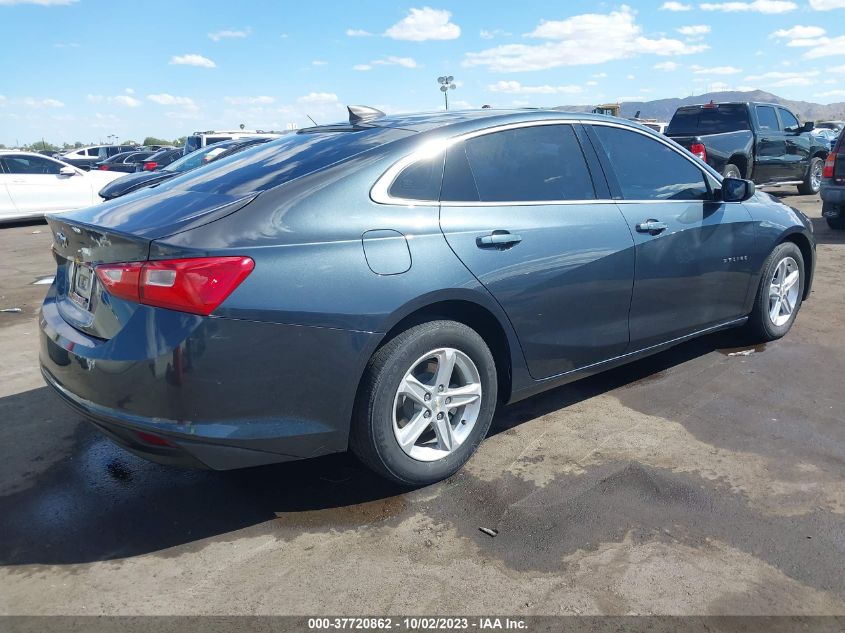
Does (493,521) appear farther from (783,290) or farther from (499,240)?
(783,290)

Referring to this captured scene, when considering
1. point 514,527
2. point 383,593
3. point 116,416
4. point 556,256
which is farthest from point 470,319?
point 116,416

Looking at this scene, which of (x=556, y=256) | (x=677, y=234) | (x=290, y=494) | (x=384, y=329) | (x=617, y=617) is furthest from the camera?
(x=677, y=234)

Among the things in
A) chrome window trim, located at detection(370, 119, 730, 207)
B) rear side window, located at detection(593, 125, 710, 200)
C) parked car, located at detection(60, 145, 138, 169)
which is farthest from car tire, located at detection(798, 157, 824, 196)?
parked car, located at detection(60, 145, 138, 169)

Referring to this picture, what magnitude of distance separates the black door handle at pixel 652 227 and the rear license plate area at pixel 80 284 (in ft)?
9.12

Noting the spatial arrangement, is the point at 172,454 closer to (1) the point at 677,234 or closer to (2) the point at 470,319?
(2) the point at 470,319

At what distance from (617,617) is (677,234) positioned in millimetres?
2513

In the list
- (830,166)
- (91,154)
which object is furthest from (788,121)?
(91,154)

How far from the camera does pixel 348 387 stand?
2.97 m

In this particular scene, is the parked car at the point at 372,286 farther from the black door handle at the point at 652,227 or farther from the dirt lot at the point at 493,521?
the dirt lot at the point at 493,521

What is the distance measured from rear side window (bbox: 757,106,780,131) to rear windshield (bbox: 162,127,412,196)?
39.2ft

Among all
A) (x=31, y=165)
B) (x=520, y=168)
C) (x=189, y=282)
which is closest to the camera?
(x=189, y=282)

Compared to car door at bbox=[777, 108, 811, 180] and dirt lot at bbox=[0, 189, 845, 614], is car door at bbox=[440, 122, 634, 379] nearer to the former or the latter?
dirt lot at bbox=[0, 189, 845, 614]

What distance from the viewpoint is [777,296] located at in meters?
5.34

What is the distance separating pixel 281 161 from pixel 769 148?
12.4 m
